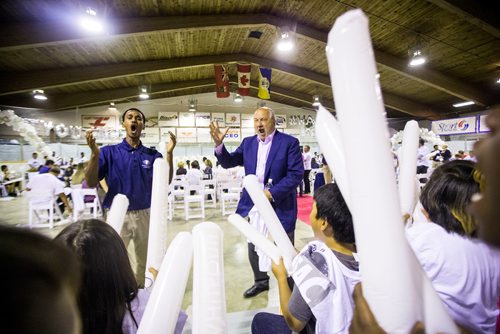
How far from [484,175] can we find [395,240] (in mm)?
97

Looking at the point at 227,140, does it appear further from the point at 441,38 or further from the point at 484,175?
the point at 484,175

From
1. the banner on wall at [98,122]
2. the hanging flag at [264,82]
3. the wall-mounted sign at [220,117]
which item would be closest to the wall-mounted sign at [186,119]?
the wall-mounted sign at [220,117]

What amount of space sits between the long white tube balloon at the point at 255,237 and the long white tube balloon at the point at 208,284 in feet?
1.01

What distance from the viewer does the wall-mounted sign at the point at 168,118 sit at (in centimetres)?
1171

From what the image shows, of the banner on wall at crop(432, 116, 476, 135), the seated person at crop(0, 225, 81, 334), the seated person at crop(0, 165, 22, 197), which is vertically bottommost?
the seated person at crop(0, 165, 22, 197)

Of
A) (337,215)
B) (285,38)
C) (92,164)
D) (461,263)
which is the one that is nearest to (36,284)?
(337,215)

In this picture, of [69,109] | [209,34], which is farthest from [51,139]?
[209,34]

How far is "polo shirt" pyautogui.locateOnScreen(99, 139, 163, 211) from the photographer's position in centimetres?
183

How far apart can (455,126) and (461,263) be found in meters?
12.2

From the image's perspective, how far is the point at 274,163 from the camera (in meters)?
2.08

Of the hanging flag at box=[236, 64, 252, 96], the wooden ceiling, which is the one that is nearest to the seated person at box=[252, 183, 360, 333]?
the wooden ceiling

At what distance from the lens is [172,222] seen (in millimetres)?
5375

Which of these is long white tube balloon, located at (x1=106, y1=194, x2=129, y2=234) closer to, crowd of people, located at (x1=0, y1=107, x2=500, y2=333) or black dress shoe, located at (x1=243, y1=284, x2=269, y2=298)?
crowd of people, located at (x1=0, y1=107, x2=500, y2=333)

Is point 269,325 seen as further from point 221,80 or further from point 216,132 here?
point 221,80
